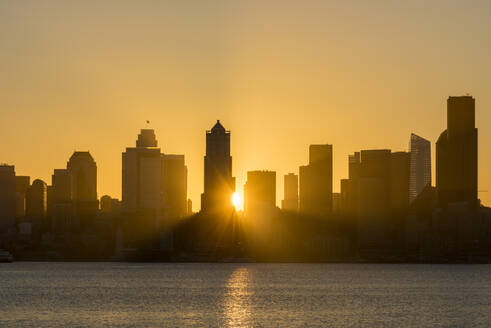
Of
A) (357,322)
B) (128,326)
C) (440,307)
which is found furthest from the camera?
(440,307)

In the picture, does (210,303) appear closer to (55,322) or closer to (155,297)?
(155,297)

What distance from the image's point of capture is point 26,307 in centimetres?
16350

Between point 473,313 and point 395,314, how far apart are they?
13899 millimetres

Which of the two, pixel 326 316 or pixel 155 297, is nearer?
pixel 326 316

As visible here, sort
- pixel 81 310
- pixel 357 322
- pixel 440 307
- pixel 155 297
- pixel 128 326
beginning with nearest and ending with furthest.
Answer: pixel 128 326 < pixel 357 322 < pixel 81 310 < pixel 440 307 < pixel 155 297

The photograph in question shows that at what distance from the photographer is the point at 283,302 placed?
591 ft

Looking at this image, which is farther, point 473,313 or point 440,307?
point 440,307

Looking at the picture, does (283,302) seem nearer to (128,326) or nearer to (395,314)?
(395,314)

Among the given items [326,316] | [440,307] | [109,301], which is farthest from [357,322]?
[109,301]

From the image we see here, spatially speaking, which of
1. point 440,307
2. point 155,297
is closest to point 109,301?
point 155,297

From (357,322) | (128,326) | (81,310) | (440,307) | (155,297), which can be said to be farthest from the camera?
(155,297)

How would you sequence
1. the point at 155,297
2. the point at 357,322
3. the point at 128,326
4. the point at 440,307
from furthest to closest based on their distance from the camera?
the point at 155,297 → the point at 440,307 → the point at 357,322 → the point at 128,326

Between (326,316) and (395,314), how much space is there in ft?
43.7

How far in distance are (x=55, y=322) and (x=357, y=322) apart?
43.1 meters
